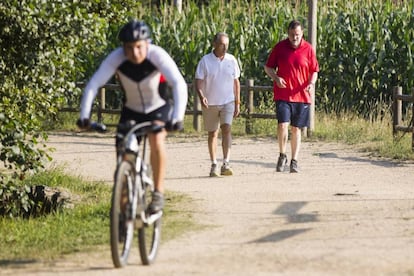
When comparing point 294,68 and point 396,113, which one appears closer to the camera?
point 294,68

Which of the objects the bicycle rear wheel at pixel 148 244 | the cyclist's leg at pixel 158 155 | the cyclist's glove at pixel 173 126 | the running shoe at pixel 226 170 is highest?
the cyclist's glove at pixel 173 126

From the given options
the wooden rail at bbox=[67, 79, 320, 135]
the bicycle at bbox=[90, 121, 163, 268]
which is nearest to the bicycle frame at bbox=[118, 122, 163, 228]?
the bicycle at bbox=[90, 121, 163, 268]

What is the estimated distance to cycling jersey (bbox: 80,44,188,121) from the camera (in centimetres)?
993

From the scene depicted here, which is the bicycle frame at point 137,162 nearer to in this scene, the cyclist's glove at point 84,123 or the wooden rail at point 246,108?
the cyclist's glove at point 84,123

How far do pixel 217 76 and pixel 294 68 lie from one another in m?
1.09

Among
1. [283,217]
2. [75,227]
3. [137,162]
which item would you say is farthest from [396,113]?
[137,162]

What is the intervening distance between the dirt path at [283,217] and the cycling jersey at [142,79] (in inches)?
49.5

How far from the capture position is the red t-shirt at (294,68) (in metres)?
16.5

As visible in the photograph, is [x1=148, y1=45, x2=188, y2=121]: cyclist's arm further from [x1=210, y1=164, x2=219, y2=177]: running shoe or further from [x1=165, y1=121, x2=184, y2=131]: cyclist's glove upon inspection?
[x1=210, y1=164, x2=219, y2=177]: running shoe

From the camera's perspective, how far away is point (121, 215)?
9664mm

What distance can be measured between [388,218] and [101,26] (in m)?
3.74

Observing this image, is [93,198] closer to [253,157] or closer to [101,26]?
[101,26]

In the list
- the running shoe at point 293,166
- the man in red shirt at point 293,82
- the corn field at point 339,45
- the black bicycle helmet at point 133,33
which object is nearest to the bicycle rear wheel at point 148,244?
the black bicycle helmet at point 133,33

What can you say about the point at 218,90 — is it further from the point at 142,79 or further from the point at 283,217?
the point at 142,79
